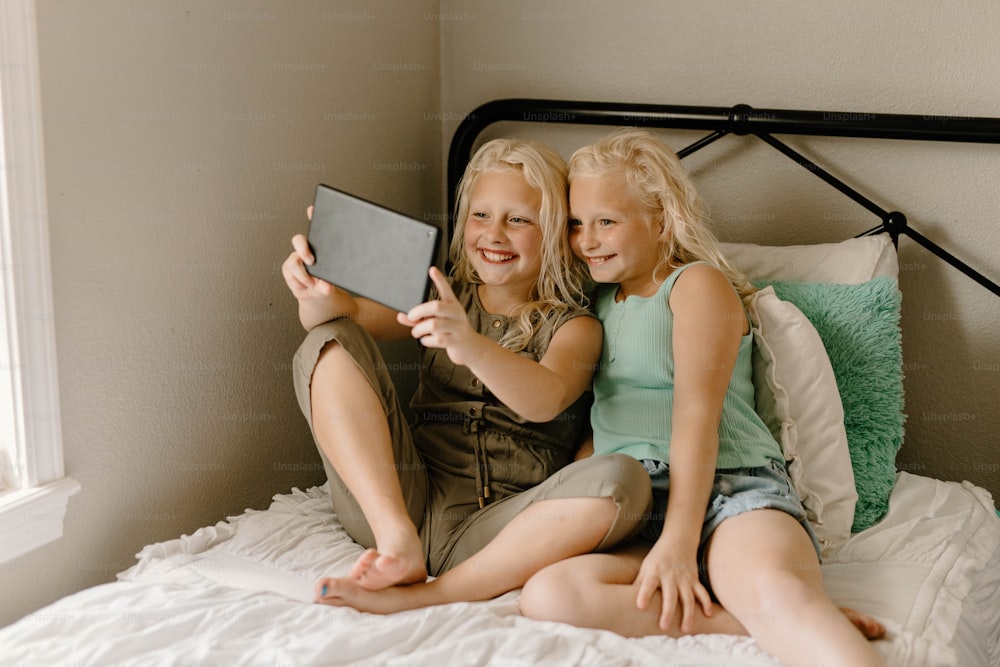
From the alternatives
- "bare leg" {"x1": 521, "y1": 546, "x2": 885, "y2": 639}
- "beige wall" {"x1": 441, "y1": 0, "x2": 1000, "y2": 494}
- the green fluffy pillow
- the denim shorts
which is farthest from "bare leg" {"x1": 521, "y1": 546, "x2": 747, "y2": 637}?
"beige wall" {"x1": 441, "y1": 0, "x2": 1000, "y2": 494}

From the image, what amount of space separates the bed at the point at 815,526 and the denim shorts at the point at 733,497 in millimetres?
81

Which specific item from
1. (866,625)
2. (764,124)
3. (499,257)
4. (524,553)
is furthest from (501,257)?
(866,625)

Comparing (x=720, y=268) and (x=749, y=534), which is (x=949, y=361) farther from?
(x=749, y=534)

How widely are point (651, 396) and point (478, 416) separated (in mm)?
278

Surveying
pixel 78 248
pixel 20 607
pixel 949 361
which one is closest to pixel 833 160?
pixel 949 361

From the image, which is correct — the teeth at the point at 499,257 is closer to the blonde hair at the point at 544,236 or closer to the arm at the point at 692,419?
the blonde hair at the point at 544,236

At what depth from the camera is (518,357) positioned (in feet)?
4.48

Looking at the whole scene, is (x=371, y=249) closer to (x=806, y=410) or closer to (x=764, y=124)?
(x=806, y=410)

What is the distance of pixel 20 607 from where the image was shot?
1.29 meters

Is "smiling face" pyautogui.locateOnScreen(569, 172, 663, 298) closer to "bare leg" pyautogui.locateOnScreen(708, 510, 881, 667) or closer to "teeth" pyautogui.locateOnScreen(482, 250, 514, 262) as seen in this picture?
"teeth" pyautogui.locateOnScreen(482, 250, 514, 262)

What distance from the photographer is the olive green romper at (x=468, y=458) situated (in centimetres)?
128

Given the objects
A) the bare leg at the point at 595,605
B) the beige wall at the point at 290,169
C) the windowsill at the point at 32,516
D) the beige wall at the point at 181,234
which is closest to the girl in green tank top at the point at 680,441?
the bare leg at the point at 595,605

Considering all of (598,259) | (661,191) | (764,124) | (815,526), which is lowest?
(815,526)

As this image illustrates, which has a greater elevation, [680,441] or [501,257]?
[501,257]
